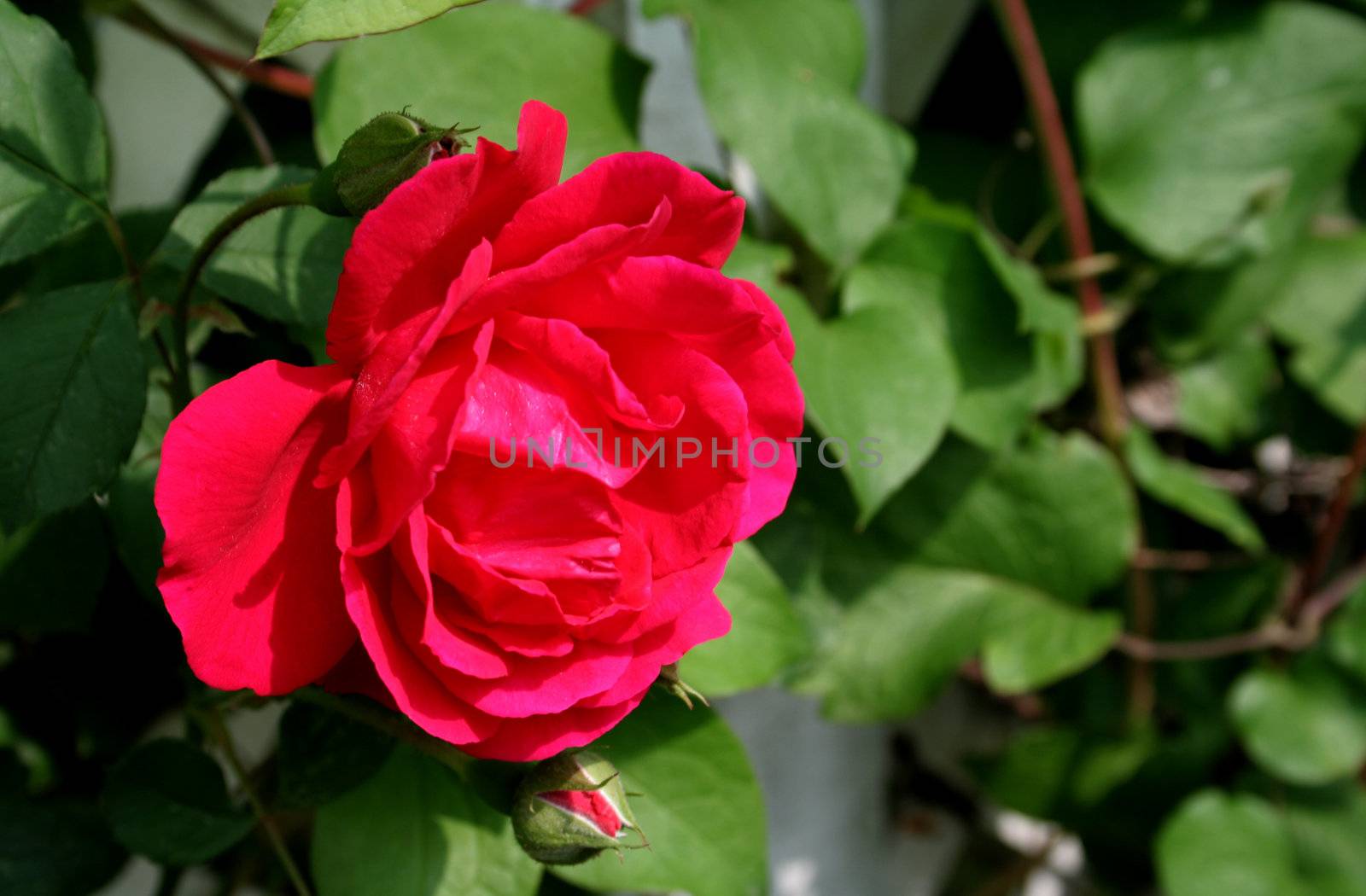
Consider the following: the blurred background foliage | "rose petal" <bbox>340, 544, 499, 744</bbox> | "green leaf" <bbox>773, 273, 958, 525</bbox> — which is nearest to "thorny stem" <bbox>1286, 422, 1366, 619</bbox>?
the blurred background foliage

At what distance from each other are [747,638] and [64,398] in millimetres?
302

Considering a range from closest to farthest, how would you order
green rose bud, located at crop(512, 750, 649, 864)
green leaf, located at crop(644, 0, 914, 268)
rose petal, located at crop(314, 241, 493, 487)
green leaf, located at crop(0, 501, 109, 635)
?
rose petal, located at crop(314, 241, 493, 487)
green rose bud, located at crop(512, 750, 649, 864)
green leaf, located at crop(0, 501, 109, 635)
green leaf, located at crop(644, 0, 914, 268)

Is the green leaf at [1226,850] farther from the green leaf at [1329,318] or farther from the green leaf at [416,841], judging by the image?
the green leaf at [416,841]

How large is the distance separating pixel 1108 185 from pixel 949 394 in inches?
13.6

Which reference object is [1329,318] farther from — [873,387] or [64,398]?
[64,398]

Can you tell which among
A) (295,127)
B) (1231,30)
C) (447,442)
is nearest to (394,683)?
(447,442)

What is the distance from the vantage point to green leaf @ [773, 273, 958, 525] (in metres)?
0.53

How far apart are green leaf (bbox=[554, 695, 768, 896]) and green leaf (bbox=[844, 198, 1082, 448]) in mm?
273

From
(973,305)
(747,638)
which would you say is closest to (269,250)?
(747,638)

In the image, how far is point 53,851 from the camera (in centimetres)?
50

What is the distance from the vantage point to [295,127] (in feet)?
2.28

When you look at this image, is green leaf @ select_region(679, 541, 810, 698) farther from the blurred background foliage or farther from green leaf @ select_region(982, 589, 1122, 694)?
green leaf @ select_region(982, 589, 1122, 694)

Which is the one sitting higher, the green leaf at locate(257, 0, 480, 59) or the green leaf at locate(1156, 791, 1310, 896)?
the green leaf at locate(257, 0, 480, 59)

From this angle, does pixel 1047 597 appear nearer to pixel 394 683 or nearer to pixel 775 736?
pixel 775 736
